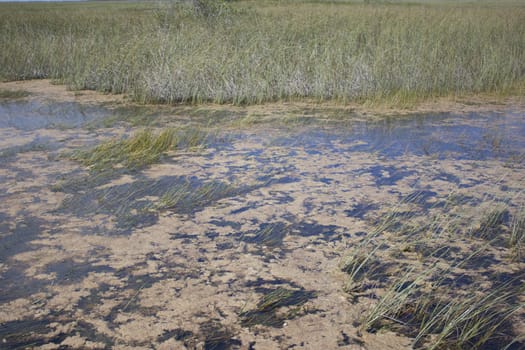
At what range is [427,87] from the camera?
6.75 m

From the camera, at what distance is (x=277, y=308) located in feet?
7.13

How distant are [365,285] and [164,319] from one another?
3.07 ft

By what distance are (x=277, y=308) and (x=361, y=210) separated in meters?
1.23

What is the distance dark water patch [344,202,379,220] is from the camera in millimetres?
3135

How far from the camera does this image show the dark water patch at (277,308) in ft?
6.86

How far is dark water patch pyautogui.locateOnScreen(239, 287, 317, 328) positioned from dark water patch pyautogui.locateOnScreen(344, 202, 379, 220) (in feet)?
3.11

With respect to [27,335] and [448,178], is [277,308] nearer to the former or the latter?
[27,335]

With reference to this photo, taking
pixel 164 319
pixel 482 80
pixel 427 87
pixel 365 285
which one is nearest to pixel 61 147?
pixel 164 319

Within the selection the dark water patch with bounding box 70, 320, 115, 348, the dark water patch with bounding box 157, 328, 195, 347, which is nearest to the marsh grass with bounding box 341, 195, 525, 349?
the dark water patch with bounding box 157, 328, 195, 347

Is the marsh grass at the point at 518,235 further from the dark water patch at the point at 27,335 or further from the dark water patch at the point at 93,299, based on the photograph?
the dark water patch at the point at 27,335

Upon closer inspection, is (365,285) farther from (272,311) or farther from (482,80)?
(482,80)

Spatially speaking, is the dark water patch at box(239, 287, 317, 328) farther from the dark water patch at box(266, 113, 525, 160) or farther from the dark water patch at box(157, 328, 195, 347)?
the dark water patch at box(266, 113, 525, 160)

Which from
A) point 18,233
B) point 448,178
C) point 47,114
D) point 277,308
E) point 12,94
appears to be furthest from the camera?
point 12,94

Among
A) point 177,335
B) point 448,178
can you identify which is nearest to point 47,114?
point 448,178
